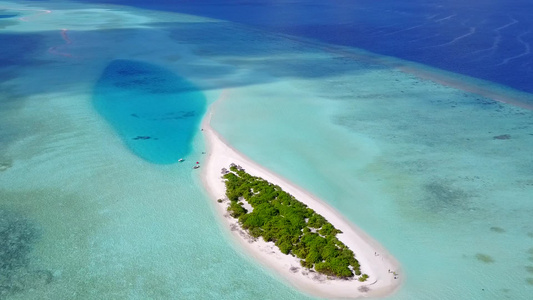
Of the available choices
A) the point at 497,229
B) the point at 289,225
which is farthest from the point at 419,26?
the point at 289,225

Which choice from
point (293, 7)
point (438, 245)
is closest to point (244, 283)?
point (438, 245)

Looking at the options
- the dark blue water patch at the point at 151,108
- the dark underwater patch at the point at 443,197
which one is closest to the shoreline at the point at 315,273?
the dark underwater patch at the point at 443,197

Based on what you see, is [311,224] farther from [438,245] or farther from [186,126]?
[186,126]

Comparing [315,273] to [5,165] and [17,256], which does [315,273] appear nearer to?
[17,256]

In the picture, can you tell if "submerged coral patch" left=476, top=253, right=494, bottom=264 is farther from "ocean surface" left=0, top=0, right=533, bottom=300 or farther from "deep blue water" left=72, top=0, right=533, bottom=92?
"deep blue water" left=72, top=0, right=533, bottom=92

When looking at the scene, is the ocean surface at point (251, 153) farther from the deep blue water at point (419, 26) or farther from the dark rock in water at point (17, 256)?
the deep blue water at point (419, 26)
